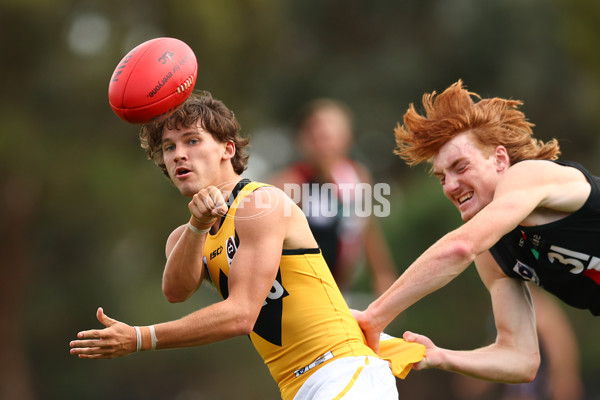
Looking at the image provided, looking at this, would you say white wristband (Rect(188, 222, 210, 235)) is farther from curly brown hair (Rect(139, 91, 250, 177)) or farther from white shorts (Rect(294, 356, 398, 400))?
white shorts (Rect(294, 356, 398, 400))

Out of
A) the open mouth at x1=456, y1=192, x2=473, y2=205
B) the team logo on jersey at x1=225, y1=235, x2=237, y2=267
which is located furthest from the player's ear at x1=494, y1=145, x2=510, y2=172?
the team logo on jersey at x1=225, y1=235, x2=237, y2=267

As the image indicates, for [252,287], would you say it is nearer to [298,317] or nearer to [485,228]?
Result: [298,317]

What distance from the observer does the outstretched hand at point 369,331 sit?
14.4 ft

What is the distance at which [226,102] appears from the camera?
1625cm

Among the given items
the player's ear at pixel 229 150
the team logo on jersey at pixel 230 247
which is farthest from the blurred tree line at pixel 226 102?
the team logo on jersey at pixel 230 247

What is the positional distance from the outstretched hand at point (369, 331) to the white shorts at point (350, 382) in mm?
161

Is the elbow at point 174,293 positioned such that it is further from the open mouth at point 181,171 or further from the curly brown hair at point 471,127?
the curly brown hair at point 471,127

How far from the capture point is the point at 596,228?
451 centimetres

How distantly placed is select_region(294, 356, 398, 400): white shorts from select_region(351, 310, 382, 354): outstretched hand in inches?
6.4


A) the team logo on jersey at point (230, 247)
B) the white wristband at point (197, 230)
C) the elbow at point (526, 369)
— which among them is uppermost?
the white wristband at point (197, 230)

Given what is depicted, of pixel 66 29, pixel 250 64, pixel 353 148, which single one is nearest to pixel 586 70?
pixel 353 148

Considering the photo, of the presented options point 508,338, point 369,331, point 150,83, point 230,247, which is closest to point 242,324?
point 230,247

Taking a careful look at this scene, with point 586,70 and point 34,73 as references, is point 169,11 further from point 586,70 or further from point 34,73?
point 586,70

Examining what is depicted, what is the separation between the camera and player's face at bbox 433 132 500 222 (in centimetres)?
462
